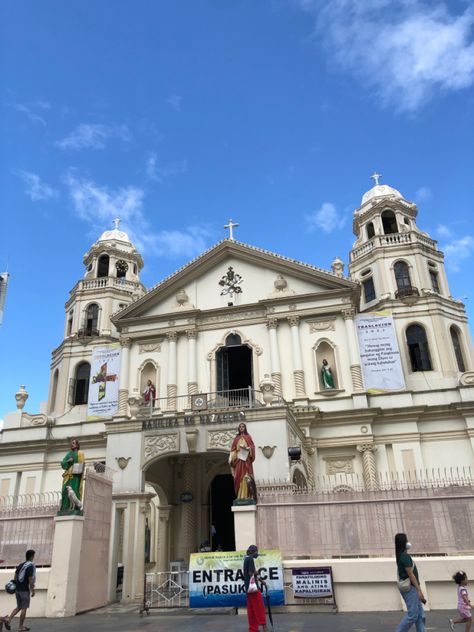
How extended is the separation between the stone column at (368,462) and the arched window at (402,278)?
9.12 meters

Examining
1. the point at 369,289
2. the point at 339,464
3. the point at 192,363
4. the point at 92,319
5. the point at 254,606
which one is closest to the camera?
the point at 254,606

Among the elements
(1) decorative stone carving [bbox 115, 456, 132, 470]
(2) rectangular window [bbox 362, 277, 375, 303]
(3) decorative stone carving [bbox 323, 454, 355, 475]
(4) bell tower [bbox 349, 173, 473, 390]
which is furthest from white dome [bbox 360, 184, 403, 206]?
(1) decorative stone carving [bbox 115, 456, 132, 470]

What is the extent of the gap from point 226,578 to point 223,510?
32.2ft

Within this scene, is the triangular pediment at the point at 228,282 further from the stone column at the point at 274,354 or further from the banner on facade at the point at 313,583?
the banner on facade at the point at 313,583

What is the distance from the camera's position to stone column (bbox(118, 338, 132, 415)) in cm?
2407

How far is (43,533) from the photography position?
1305 cm

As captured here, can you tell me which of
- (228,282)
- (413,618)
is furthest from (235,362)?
(413,618)

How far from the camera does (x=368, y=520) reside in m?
11.9

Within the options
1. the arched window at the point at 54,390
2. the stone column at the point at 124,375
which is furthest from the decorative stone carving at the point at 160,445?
the arched window at the point at 54,390

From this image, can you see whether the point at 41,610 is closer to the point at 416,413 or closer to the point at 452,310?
the point at 416,413

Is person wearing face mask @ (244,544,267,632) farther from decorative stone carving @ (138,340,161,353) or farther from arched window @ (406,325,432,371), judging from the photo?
arched window @ (406,325,432,371)

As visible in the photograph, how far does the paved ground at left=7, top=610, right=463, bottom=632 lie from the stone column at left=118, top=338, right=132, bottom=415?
41.4 ft

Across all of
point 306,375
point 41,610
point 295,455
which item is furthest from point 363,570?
point 306,375

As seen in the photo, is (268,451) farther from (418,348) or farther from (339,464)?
(418,348)
